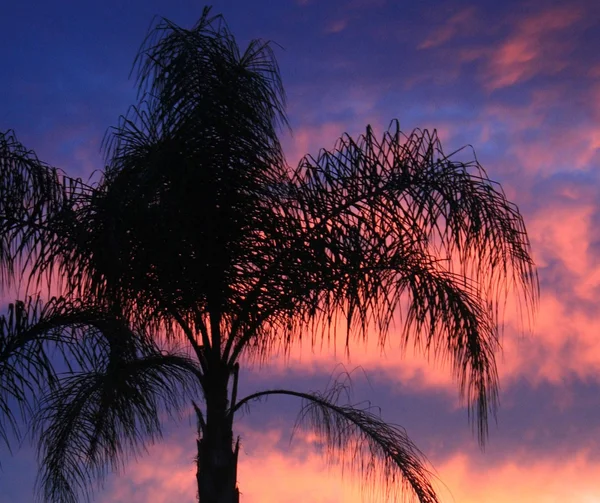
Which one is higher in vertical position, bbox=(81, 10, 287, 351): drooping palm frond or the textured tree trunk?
bbox=(81, 10, 287, 351): drooping palm frond

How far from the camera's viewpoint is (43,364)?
7043 millimetres

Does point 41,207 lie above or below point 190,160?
below

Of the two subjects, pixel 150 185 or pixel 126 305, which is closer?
pixel 150 185

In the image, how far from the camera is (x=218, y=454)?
28.3 feet

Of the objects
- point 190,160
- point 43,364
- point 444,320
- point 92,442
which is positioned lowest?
point 92,442

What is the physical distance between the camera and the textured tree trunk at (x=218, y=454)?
28.1 feet

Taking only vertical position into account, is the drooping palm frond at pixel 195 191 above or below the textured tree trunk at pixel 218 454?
above

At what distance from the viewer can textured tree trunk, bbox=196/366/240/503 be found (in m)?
8.56

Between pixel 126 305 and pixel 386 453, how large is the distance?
3007 mm

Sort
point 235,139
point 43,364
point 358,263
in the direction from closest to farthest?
1. point 43,364
2. point 358,263
3. point 235,139

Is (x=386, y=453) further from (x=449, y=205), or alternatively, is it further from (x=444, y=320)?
(x=449, y=205)

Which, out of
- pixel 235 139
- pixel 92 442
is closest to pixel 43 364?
pixel 92 442

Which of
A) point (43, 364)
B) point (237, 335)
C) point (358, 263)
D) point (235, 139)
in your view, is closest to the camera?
point (43, 364)

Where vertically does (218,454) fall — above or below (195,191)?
below
